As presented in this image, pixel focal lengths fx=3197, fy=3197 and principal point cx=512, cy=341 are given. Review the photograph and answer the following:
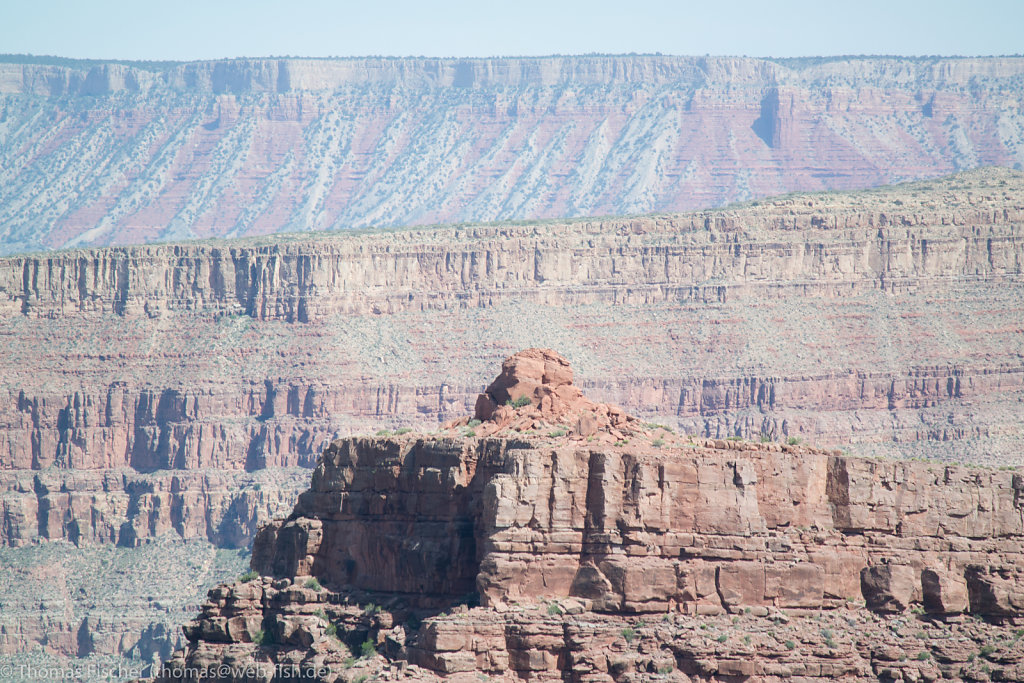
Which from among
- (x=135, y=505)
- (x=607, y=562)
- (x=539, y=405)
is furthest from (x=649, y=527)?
(x=135, y=505)

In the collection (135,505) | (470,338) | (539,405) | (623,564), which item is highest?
(470,338)

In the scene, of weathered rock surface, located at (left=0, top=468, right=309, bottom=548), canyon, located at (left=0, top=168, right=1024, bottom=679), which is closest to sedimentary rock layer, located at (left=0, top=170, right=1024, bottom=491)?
canyon, located at (left=0, top=168, right=1024, bottom=679)

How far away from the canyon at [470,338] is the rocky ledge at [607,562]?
87.5 m

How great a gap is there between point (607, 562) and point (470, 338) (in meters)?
112

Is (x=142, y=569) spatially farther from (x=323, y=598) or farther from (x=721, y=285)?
(x=323, y=598)

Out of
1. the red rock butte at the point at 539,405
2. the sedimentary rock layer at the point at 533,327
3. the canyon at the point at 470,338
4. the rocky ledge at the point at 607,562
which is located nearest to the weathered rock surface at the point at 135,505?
the canyon at the point at 470,338

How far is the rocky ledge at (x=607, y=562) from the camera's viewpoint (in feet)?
212

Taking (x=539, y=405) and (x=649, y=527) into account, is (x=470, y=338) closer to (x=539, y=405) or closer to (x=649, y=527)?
(x=539, y=405)

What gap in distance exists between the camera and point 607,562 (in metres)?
65.2

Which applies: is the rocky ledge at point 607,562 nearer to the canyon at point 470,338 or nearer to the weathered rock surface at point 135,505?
the weathered rock surface at point 135,505

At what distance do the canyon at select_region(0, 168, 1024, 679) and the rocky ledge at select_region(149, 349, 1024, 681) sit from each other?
87543 millimetres

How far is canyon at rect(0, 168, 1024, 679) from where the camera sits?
165m

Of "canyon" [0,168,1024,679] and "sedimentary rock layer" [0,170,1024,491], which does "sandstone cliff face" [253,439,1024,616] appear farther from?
"sedimentary rock layer" [0,170,1024,491]

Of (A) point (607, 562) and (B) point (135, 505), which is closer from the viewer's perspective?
(A) point (607, 562)
